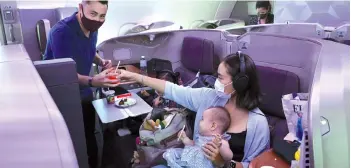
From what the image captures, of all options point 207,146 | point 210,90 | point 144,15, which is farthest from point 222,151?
point 144,15

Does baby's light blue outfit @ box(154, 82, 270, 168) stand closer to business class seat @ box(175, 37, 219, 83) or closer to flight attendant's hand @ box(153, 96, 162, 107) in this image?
flight attendant's hand @ box(153, 96, 162, 107)

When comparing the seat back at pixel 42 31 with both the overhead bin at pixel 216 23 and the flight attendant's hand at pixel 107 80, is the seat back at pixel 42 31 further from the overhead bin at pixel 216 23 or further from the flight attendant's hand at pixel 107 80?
the overhead bin at pixel 216 23

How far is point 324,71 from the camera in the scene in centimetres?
102

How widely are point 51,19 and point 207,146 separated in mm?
3517

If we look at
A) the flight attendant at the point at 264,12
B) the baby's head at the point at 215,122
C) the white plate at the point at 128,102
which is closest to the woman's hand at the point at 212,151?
the baby's head at the point at 215,122

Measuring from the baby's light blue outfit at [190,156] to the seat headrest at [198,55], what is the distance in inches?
44.5

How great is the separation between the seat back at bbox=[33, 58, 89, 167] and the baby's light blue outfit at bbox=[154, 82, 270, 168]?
560 millimetres

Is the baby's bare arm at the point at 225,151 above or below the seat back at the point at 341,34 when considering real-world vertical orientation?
below

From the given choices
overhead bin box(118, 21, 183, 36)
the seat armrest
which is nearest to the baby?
the seat armrest

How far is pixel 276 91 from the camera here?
191cm

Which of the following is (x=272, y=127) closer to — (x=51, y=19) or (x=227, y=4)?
(x=51, y=19)

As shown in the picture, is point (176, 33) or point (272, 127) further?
point (176, 33)

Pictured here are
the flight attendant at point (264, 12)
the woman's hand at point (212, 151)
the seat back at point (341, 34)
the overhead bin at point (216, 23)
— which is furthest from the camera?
the overhead bin at point (216, 23)

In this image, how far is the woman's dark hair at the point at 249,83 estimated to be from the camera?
66.2 inches
